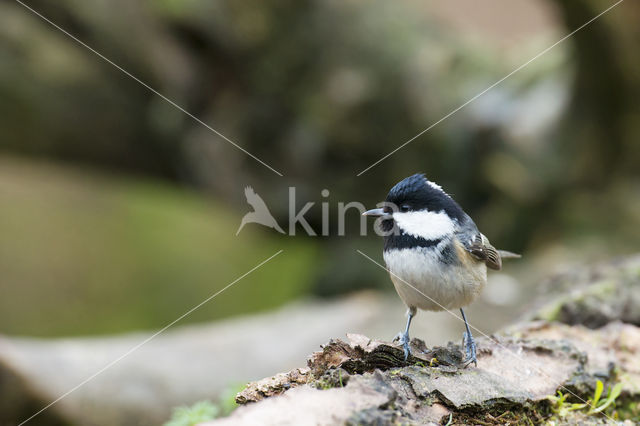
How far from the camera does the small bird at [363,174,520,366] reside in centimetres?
210

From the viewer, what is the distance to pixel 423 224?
217cm

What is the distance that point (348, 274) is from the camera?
5812 mm

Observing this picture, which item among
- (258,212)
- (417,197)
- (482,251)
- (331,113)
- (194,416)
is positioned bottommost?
(194,416)

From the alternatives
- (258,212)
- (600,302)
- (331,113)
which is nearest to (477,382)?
(600,302)

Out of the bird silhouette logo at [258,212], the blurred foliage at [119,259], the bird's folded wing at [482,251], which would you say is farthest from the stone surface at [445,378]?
the blurred foliage at [119,259]

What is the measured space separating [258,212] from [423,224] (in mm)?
3833

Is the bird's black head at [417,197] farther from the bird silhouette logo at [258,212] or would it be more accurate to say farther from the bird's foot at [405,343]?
the bird silhouette logo at [258,212]

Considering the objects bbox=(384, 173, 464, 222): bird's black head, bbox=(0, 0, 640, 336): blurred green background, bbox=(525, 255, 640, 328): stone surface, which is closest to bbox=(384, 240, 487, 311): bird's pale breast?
bbox=(384, 173, 464, 222): bird's black head

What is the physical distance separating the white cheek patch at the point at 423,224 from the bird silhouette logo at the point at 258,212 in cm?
338

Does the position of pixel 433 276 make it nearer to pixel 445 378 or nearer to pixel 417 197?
pixel 417 197

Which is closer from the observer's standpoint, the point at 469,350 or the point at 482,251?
the point at 469,350

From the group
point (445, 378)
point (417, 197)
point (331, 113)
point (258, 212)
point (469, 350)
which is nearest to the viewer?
point (445, 378)

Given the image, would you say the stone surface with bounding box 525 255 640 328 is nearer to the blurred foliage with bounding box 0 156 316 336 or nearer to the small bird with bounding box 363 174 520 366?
the small bird with bounding box 363 174 520 366

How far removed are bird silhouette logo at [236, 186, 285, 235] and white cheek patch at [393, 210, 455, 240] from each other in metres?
3.38
